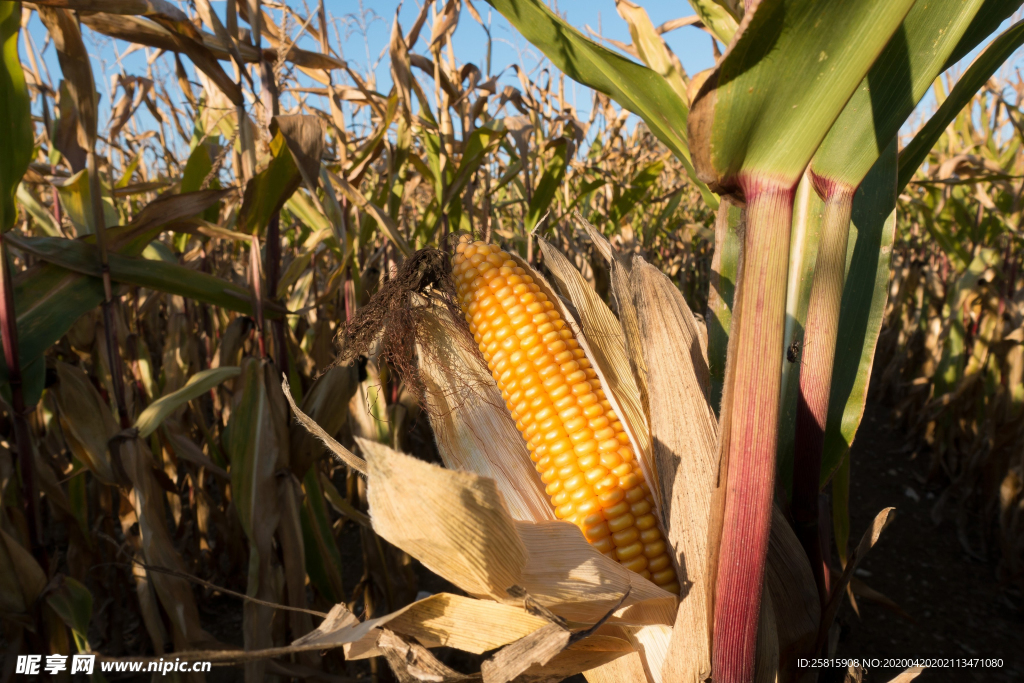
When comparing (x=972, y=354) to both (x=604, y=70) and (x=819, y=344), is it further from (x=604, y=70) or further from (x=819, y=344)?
(x=604, y=70)

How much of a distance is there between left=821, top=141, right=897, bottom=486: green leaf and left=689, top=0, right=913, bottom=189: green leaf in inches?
19.1

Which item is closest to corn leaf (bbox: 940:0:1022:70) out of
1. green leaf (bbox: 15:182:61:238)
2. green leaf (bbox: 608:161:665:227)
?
green leaf (bbox: 15:182:61:238)

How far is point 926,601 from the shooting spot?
9.62ft

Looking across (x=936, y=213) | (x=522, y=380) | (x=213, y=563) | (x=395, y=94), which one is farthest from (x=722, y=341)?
(x=936, y=213)

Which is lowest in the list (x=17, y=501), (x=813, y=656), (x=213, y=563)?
(x=213, y=563)

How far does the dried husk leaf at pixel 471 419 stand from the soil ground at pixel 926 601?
5.63ft

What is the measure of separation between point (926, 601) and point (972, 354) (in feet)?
6.26

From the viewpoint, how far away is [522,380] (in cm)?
108

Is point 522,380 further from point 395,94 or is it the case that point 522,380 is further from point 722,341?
point 395,94

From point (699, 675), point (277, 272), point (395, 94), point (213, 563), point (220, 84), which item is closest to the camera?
point (699, 675)

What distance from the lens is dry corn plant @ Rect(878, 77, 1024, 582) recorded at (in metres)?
3.31

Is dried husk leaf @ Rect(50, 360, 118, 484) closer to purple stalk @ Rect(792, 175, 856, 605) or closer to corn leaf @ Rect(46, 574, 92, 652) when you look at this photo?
corn leaf @ Rect(46, 574, 92, 652)

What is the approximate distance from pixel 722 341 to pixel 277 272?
1.71m

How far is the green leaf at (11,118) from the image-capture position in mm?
1459
